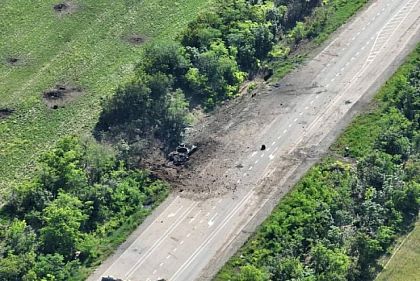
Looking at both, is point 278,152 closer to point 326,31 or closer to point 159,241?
point 159,241

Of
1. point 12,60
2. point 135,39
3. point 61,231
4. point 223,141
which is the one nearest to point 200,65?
point 223,141

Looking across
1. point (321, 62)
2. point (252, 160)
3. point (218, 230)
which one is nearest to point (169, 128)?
point (252, 160)

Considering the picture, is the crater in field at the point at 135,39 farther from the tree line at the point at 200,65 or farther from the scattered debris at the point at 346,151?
the scattered debris at the point at 346,151

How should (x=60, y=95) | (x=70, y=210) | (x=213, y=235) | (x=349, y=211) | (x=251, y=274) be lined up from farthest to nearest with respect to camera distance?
(x=60, y=95) < (x=349, y=211) < (x=213, y=235) < (x=70, y=210) < (x=251, y=274)

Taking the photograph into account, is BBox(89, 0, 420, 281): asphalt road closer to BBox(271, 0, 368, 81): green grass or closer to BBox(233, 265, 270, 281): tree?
BBox(271, 0, 368, 81): green grass

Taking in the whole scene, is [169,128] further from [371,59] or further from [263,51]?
[371,59]

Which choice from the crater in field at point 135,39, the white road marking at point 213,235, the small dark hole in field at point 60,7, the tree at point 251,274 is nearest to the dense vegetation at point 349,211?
the tree at point 251,274
